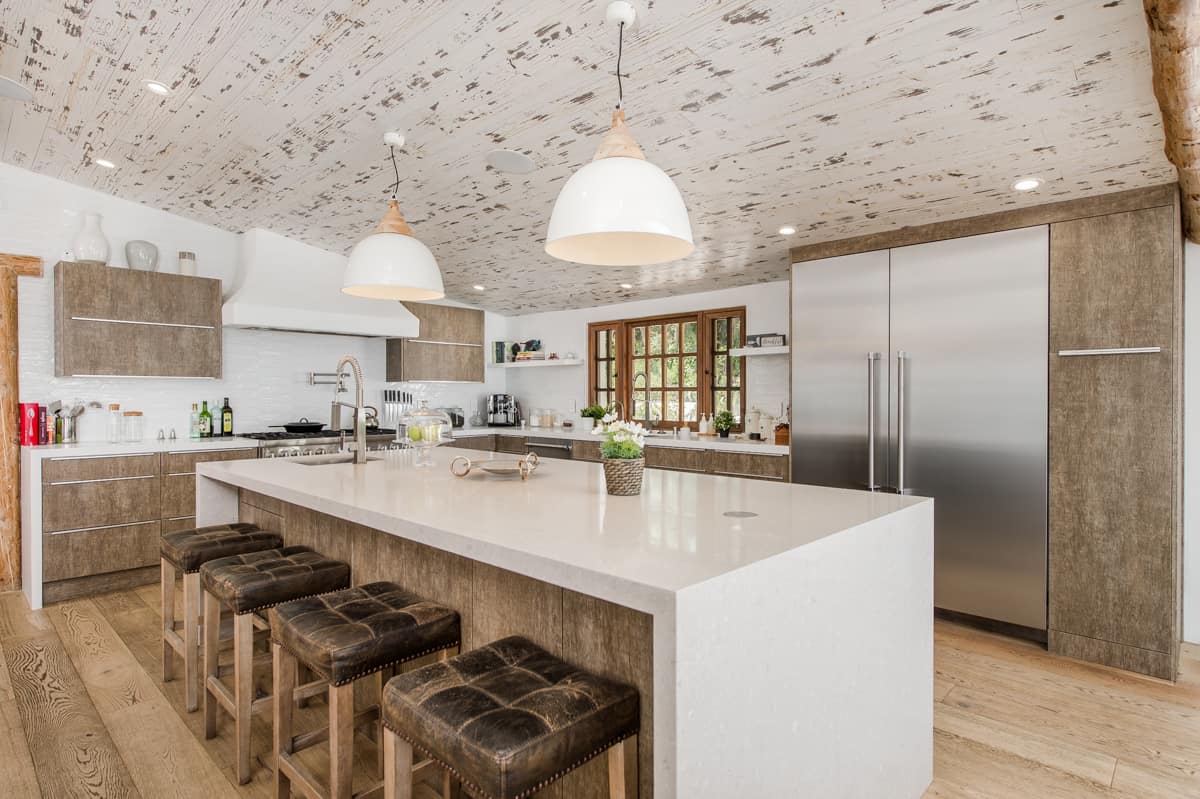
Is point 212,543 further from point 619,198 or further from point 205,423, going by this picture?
point 205,423

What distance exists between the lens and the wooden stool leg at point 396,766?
55.5 inches

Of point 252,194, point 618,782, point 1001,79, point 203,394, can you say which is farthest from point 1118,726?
point 203,394

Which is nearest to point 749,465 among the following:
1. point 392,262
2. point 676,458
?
point 676,458

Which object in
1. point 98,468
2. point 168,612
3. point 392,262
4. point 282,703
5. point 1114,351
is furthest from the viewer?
point 98,468

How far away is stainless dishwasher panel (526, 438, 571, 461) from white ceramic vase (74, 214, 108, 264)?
3.49 meters

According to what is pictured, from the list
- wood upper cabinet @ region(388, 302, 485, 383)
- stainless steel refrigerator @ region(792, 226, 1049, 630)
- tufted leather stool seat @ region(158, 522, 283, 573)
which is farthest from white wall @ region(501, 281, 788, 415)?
tufted leather stool seat @ region(158, 522, 283, 573)

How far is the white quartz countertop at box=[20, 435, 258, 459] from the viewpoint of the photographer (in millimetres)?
3871

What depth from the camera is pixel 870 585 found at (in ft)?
5.60

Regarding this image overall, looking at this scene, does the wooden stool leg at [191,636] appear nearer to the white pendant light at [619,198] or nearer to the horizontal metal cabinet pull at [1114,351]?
the white pendant light at [619,198]

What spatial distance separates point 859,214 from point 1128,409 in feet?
5.25

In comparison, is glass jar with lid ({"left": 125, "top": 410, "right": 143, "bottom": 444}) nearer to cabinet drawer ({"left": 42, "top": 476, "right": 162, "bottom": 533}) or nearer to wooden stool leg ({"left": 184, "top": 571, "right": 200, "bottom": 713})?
cabinet drawer ({"left": 42, "top": 476, "right": 162, "bottom": 533})

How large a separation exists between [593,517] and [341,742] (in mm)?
884

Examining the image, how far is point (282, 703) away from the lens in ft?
6.19

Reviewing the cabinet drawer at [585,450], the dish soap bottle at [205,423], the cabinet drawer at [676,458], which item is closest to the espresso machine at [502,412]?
the cabinet drawer at [585,450]
